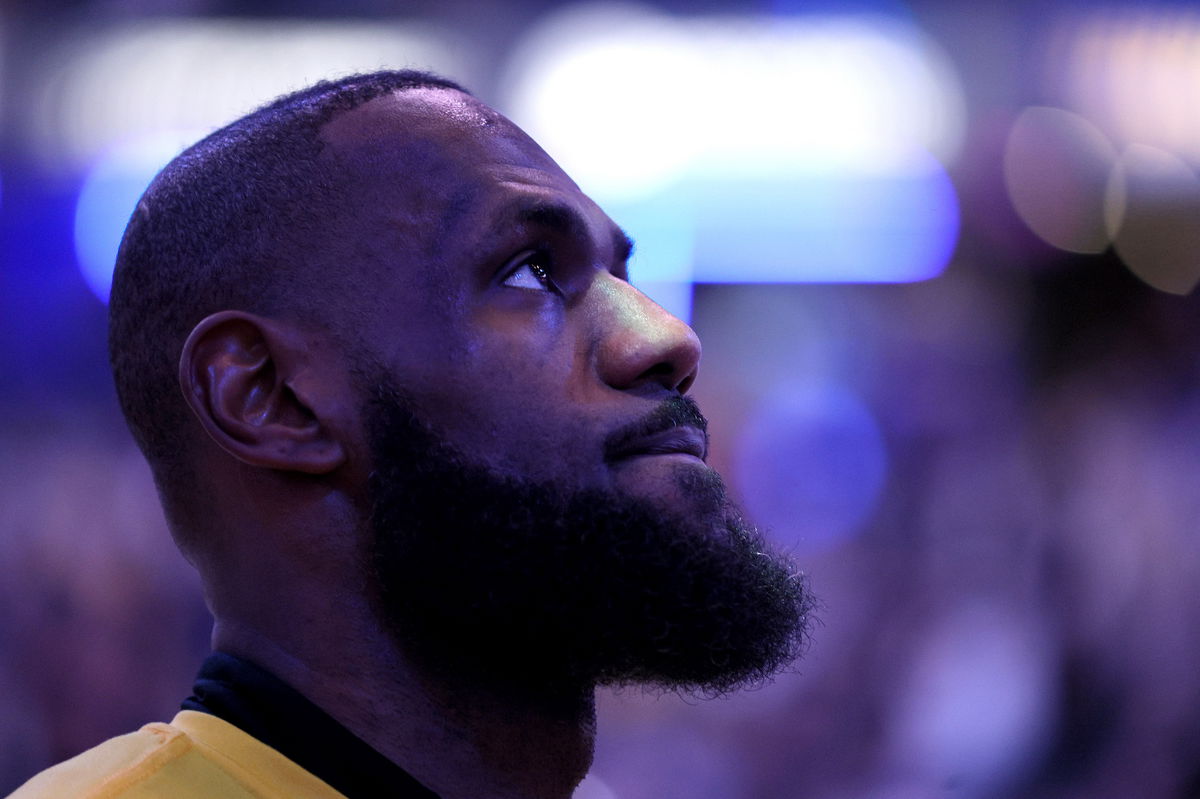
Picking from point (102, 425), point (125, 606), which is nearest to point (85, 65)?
point (102, 425)

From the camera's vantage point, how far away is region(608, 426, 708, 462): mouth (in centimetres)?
177

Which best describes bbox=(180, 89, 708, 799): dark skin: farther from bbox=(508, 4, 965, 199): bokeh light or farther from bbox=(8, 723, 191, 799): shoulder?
bbox=(508, 4, 965, 199): bokeh light

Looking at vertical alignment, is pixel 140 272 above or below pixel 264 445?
above

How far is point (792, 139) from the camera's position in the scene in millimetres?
5137

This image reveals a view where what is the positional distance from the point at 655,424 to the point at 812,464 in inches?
140

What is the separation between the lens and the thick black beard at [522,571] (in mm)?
1693

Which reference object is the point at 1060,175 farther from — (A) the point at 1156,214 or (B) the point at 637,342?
(B) the point at 637,342

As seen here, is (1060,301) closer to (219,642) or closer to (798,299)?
(798,299)

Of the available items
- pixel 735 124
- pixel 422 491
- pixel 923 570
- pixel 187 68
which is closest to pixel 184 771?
pixel 422 491

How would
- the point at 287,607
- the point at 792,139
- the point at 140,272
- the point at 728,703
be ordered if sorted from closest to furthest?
the point at 287,607, the point at 140,272, the point at 728,703, the point at 792,139

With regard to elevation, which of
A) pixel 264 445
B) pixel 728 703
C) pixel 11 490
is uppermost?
pixel 264 445

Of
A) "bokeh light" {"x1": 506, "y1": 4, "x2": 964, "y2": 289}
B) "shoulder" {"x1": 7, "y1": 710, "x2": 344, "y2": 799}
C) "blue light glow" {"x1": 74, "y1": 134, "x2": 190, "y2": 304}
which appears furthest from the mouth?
"blue light glow" {"x1": 74, "y1": 134, "x2": 190, "y2": 304}

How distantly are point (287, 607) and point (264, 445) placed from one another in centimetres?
25

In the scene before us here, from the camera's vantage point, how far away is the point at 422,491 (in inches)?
66.7
